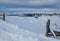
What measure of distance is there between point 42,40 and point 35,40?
0.74 meters

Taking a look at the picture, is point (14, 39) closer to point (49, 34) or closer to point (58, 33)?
point (49, 34)

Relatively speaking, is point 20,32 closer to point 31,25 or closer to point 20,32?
point 20,32

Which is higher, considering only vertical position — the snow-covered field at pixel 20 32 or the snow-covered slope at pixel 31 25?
the snow-covered field at pixel 20 32

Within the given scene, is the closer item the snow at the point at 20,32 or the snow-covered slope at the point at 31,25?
the snow at the point at 20,32

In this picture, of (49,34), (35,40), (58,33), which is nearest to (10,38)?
(35,40)

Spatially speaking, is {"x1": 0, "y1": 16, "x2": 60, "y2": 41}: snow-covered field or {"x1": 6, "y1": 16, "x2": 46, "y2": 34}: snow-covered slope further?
{"x1": 6, "y1": 16, "x2": 46, "y2": 34}: snow-covered slope

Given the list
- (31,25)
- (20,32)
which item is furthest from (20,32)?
(31,25)

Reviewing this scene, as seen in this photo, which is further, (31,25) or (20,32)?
(31,25)

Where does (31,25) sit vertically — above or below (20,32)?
below

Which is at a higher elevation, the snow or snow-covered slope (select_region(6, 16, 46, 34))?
the snow

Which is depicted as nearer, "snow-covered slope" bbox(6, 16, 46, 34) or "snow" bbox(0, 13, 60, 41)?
"snow" bbox(0, 13, 60, 41)

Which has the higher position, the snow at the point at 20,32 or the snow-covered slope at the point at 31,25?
the snow at the point at 20,32

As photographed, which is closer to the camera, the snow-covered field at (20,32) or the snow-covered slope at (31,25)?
the snow-covered field at (20,32)

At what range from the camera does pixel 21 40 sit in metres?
6.63
